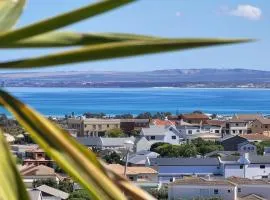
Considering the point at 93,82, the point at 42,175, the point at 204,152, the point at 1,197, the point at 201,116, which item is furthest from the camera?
the point at 93,82

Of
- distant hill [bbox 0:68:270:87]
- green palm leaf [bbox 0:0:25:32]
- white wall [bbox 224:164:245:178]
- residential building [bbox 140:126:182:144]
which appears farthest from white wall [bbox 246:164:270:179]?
distant hill [bbox 0:68:270:87]

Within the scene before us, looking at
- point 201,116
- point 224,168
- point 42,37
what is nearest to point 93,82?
point 201,116

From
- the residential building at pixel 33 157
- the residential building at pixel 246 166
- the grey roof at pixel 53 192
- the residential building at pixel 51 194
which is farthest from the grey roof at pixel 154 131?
the residential building at pixel 51 194

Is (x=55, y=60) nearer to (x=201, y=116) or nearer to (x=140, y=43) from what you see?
(x=140, y=43)

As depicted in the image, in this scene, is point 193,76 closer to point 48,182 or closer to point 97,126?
point 97,126

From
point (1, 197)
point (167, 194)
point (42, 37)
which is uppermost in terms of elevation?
point (42, 37)

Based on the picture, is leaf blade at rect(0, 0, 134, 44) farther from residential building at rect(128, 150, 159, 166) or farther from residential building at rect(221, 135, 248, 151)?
residential building at rect(221, 135, 248, 151)

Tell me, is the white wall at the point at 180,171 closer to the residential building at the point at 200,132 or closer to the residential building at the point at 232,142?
the residential building at the point at 232,142
